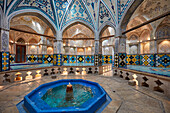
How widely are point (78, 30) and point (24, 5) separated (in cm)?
947

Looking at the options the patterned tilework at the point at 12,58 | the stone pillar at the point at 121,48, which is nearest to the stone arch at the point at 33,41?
the patterned tilework at the point at 12,58

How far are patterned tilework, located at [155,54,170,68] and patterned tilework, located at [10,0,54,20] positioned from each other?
13.3 metres

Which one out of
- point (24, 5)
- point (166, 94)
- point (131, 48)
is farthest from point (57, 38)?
point (131, 48)

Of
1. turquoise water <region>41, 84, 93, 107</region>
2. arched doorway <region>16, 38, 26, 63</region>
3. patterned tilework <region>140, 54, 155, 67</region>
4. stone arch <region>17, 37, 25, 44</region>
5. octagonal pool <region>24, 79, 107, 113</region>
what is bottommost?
turquoise water <region>41, 84, 93, 107</region>

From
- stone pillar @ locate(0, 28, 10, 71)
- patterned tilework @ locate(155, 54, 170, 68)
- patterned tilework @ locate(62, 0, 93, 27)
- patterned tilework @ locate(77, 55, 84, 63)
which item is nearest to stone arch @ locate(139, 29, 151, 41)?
patterned tilework @ locate(155, 54, 170, 68)

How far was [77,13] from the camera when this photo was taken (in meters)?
8.78

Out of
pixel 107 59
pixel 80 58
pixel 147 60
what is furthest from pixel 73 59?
pixel 147 60

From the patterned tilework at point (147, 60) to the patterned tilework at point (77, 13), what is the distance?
877 centimetres

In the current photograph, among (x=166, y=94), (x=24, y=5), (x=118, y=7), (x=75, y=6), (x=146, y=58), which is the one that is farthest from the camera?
(x=146, y=58)

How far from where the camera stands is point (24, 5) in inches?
248

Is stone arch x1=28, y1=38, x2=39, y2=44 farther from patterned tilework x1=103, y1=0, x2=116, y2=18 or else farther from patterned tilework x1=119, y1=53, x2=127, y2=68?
patterned tilework x1=119, y1=53, x2=127, y2=68

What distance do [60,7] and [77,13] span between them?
1.87 m

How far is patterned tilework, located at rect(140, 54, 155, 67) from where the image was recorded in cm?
997

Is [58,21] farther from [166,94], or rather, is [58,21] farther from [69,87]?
[166,94]
